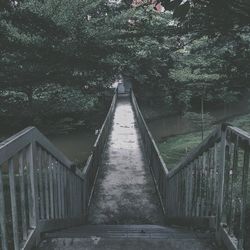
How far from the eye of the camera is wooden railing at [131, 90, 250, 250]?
2578 mm

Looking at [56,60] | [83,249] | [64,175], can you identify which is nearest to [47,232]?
[83,249]

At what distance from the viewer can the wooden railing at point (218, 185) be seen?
2.58m

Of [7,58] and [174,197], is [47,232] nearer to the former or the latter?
[174,197]

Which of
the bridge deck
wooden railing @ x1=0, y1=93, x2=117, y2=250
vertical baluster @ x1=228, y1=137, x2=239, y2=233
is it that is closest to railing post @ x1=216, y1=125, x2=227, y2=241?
vertical baluster @ x1=228, y1=137, x2=239, y2=233

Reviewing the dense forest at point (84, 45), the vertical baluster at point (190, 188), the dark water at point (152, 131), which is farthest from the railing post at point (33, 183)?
the dark water at point (152, 131)

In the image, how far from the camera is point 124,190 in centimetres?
784

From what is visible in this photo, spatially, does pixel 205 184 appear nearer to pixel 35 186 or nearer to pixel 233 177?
pixel 233 177

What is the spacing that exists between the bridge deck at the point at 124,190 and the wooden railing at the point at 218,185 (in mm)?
1762

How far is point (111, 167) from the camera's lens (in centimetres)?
970

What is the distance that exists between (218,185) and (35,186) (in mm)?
1470

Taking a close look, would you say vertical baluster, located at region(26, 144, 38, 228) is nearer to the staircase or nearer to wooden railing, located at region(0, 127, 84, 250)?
wooden railing, located at region(0, 127, 84, 250)

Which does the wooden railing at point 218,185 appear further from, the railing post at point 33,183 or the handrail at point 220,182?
the railing post at point 33,183

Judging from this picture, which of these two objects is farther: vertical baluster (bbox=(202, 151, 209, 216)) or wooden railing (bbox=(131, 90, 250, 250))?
vertical baluster (bbox=(202, 151, 209, 216))

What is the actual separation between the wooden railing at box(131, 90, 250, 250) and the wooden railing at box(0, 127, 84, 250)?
4.48ft
